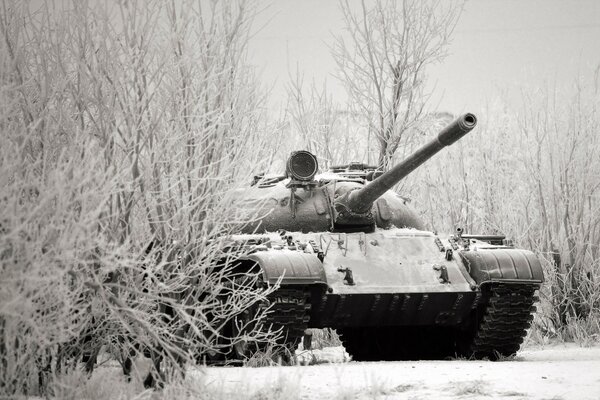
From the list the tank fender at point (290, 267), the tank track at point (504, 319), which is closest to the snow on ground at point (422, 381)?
the tank fender at point (290, 267)

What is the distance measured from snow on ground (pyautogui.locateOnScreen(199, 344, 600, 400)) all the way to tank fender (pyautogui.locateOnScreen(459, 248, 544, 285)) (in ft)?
4.18

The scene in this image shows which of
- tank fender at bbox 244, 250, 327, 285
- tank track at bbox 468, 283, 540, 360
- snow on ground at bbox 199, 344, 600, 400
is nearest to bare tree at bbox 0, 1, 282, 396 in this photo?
snow on ground at bbox 199, 344, 600, 400

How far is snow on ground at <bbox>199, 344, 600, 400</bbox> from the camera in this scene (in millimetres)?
8086

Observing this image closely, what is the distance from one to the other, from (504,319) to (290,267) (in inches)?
117

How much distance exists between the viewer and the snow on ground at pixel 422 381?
8.09 meters

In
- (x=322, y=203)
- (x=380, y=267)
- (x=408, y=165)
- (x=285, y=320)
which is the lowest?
(x=285, y=320)

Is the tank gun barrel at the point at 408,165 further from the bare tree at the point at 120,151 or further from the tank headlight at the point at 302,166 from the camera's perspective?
the bare tree at the point at 120,151

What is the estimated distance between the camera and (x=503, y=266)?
12070 mm

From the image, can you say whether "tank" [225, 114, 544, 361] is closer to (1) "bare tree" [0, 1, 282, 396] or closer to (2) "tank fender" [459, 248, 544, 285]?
(2) "tank fender" [459, 248, 544, 285]

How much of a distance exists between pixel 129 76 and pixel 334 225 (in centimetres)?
516

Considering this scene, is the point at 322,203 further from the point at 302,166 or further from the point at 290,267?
the point at 290,267

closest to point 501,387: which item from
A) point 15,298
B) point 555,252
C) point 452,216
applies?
point 15,298

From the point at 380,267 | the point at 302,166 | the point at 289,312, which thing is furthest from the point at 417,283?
the point at 302,166

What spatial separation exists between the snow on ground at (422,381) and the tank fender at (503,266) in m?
1.27
